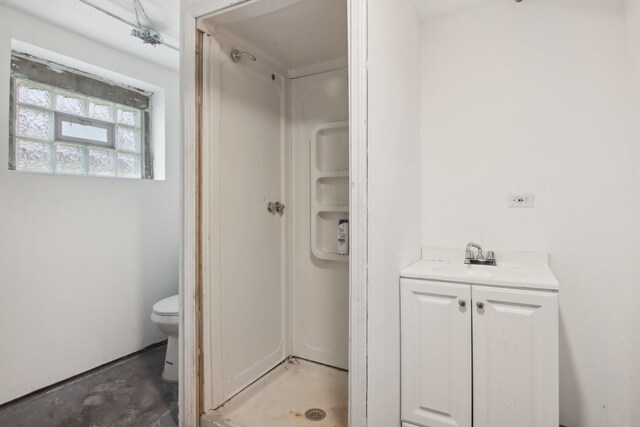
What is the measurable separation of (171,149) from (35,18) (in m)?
1.08

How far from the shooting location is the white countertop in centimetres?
136

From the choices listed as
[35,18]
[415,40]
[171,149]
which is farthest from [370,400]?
[35,18]

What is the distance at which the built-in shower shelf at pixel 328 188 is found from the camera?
2178mm

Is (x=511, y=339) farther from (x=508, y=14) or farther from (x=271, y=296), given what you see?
(x=508, y=14)

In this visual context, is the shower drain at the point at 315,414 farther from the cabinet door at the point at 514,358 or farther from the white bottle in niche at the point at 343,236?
the white bottle in niche at the point at 343,236

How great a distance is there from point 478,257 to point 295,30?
1587 mm

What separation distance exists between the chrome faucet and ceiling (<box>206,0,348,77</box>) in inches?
53.9

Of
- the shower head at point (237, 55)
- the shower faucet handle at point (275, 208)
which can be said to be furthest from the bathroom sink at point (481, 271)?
the shower head at point (237, 55)

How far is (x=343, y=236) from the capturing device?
209 cm

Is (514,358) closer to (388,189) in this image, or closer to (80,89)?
(388,189)

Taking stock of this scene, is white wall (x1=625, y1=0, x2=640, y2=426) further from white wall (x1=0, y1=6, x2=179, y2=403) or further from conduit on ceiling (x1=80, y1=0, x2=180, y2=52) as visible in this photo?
white wall (x1=0, y1=6, x2=179, y2=403)

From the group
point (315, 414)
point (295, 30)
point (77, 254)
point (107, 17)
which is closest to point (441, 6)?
point (295, 30)

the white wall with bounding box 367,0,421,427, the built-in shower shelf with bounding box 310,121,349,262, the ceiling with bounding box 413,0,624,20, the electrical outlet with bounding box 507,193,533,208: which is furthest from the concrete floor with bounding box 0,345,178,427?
the ceiling with bounding box 413,0,624,20

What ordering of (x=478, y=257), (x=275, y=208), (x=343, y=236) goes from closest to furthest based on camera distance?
1. (x=478, y=257)
2. (x=343, y=236)
3. (x=275, y=208)
